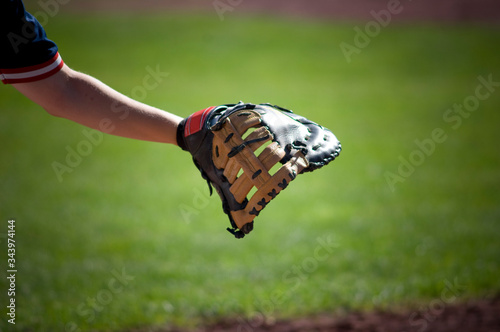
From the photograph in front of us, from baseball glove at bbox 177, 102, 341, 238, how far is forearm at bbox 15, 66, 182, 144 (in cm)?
11

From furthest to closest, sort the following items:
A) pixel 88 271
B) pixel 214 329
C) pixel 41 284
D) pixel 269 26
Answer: pixel 269 26
pixel 88 271
pixel 41 284
pixel 214 329

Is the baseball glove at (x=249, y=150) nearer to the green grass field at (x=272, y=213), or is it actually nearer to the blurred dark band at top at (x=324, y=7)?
the green grass field at (x=272, y=213)

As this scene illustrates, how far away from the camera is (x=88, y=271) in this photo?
15.4ft

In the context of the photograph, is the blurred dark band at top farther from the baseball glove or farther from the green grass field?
the baseball glove

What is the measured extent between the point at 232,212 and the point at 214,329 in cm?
184

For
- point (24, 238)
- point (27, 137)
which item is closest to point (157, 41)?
point (27, 137)

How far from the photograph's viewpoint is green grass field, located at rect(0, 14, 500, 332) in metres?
4.25

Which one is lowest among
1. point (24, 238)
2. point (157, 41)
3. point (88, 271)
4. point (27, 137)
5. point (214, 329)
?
point (157, 41)

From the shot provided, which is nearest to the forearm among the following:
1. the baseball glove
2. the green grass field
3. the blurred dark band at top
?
the baseball glove

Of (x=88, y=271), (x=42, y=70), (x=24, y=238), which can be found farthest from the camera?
(x=24, y=238)

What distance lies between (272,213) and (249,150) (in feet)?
13.5

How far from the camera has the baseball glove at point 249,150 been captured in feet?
7.00

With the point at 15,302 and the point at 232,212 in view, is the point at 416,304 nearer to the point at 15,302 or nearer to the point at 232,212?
the point at 232,212

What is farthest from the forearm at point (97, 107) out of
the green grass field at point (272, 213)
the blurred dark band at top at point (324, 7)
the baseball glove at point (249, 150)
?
the blurred dark band at top at point (324, 7)
